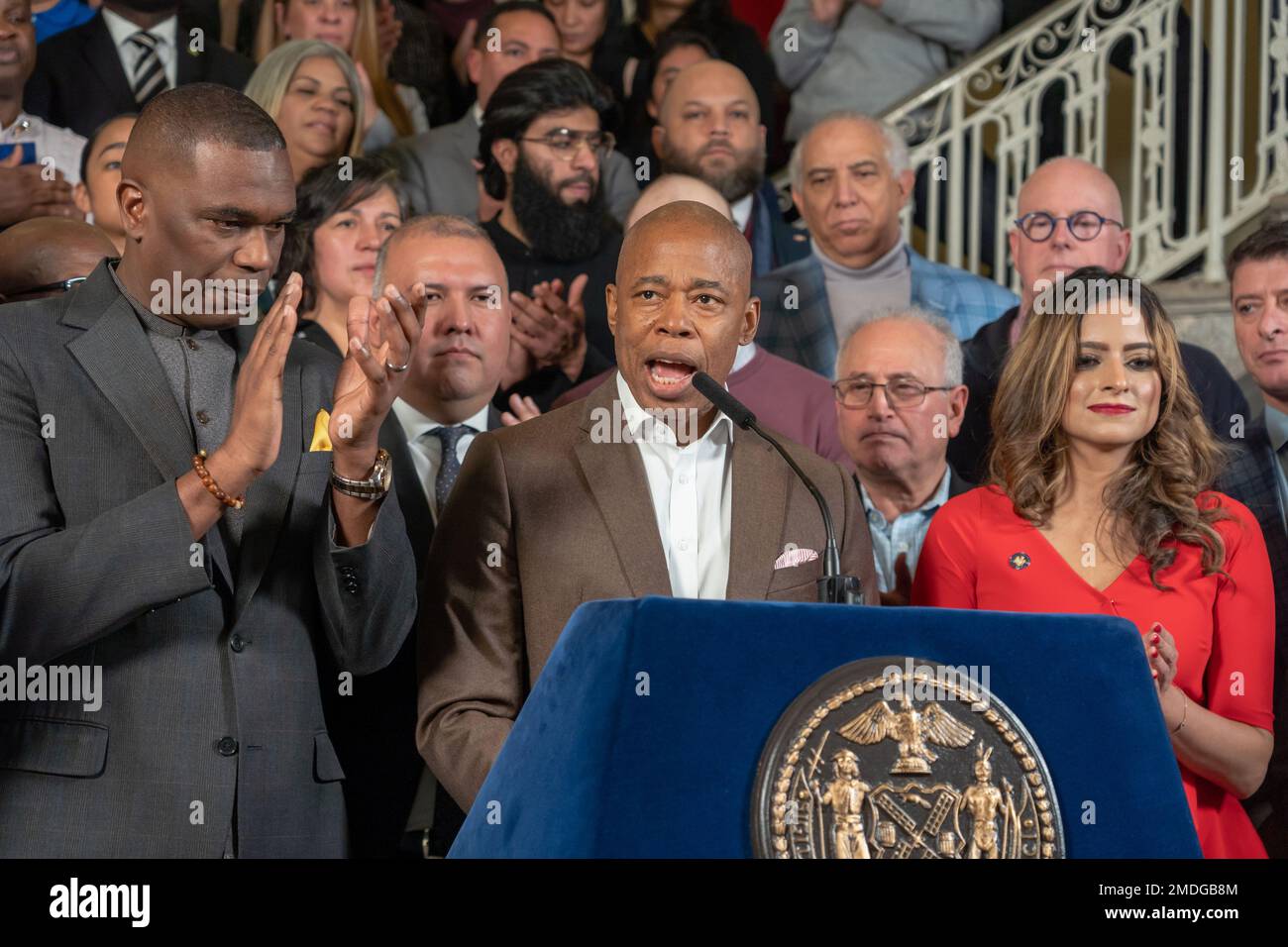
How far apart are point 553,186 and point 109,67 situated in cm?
130

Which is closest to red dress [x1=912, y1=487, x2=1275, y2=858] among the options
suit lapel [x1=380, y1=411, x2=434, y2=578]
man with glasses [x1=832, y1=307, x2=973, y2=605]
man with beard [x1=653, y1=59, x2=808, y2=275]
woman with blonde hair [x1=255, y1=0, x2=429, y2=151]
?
man with glasses [x1=832, y1=307, x2=973, y2=605]

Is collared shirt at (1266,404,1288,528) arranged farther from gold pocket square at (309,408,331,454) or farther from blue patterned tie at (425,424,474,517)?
gold pocket square at (309,408,331,454)

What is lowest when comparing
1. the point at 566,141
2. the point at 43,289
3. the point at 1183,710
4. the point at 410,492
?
the point at 1183,710

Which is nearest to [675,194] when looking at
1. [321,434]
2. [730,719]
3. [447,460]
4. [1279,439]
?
[447,460]

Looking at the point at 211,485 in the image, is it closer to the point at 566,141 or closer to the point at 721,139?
the point at 566,141

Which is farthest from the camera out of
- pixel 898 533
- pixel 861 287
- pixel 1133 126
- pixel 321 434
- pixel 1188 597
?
pixel 1133 126

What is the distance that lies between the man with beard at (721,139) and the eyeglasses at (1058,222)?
2.44 feet

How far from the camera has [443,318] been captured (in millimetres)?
3146

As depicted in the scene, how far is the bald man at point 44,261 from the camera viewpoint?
2.91 metres

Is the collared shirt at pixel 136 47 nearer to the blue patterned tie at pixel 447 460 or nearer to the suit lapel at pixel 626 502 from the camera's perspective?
the blue patterned tie at pixel 447 460

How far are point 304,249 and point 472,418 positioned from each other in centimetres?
77

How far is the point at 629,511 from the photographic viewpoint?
2354mm

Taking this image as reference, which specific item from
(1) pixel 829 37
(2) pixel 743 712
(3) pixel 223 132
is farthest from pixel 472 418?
(1) pixel 829 37
